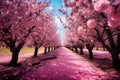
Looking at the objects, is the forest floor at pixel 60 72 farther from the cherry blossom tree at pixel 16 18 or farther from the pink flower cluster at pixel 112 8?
the pink flower cluster at pixel 112 8

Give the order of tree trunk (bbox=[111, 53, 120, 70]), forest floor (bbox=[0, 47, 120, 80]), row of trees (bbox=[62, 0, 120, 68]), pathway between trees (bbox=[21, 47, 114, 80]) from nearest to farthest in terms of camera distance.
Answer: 1. row of trees (bbox=[62, 0, 120, 68])
2. pathway between trees (bbox=[21, 47, 114, 80])
3. forest floor (bbox=[0, 47, 120, 80])
4. tree trunk (bbox=[111, 53, 120, 70])

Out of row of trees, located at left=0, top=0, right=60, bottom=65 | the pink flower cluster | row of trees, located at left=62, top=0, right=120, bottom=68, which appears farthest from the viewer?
row of trees, located at left=0, top=0, right=60, bottom=65

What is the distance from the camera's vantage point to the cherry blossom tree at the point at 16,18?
1095 cm

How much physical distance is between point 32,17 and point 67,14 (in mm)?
4939

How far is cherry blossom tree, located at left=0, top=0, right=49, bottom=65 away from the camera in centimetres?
1095

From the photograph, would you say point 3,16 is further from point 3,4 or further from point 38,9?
point 38,9

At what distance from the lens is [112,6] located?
261 centimetres

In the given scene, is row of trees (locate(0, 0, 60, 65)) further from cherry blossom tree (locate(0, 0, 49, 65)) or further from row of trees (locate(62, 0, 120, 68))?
row of trees (locate(62, 0, 120, 68))

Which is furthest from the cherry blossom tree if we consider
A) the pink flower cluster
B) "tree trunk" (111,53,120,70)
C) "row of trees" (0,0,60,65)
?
"tree trunk" (111,53,120,70)

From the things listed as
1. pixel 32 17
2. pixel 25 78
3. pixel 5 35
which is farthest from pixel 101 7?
pixel 32 17

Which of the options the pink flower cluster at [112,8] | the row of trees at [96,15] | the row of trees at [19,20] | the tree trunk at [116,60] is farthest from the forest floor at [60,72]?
the pink flower cluster at [112,8]

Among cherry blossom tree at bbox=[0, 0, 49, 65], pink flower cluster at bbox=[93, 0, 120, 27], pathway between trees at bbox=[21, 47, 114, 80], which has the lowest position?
pathway between trees at bbox=[21, 47, 114, 80]

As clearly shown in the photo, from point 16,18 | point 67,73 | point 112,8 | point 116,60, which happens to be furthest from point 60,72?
point 112,8

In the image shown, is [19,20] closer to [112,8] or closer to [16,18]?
[16,18]
